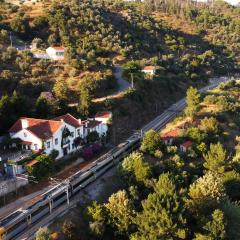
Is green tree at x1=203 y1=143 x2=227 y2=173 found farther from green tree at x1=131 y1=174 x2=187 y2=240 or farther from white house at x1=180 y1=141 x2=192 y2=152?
green tree at x1=131 y1=174 x2=187 y2=240

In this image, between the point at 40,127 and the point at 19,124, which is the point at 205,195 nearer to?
the point at 40,127

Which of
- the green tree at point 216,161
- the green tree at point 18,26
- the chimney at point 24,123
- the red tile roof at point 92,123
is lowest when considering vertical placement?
the green tree at point 216,161

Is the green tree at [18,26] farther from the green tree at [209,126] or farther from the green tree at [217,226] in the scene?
the green tree at [217,226]

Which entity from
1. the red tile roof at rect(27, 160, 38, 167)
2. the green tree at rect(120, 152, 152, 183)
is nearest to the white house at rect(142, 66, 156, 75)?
the green tree at rect(120, 152, 152, 183)

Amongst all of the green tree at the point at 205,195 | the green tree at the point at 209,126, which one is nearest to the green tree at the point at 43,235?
the green tree at the point at 205,195

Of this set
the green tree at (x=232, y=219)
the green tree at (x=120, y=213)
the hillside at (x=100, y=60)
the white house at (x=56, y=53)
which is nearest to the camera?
the green tree at (x=120, y=213)

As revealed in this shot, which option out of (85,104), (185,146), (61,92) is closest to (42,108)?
(61,92)
